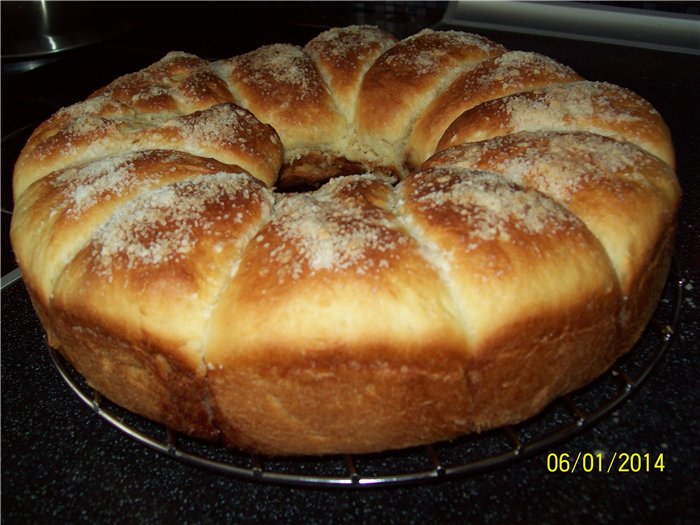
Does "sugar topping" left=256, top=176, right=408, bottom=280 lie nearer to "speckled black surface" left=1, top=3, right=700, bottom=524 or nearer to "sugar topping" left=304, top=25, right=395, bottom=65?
"speckled black surface" left=1, top=3, right=700, bottom=524

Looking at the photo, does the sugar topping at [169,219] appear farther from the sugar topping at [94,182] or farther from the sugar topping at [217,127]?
the sugar topping at [217,127]

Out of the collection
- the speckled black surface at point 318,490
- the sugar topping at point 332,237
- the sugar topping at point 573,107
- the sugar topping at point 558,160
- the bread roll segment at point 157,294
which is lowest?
the speckled black surface at point 318,490

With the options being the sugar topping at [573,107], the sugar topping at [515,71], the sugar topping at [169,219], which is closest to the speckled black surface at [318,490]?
the sugar topping at [169,219]

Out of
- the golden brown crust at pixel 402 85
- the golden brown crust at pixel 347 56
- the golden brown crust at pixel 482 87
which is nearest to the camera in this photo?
the golden brown crust at pixel 482 87

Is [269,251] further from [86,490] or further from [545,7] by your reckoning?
[545,7]

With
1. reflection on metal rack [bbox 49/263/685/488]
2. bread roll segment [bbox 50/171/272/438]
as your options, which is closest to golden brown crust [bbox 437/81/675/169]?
reflection on metal rack [bbox 49/263/685/488]

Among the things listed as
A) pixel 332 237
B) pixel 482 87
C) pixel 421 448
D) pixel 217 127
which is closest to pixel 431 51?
pixel 482 87
